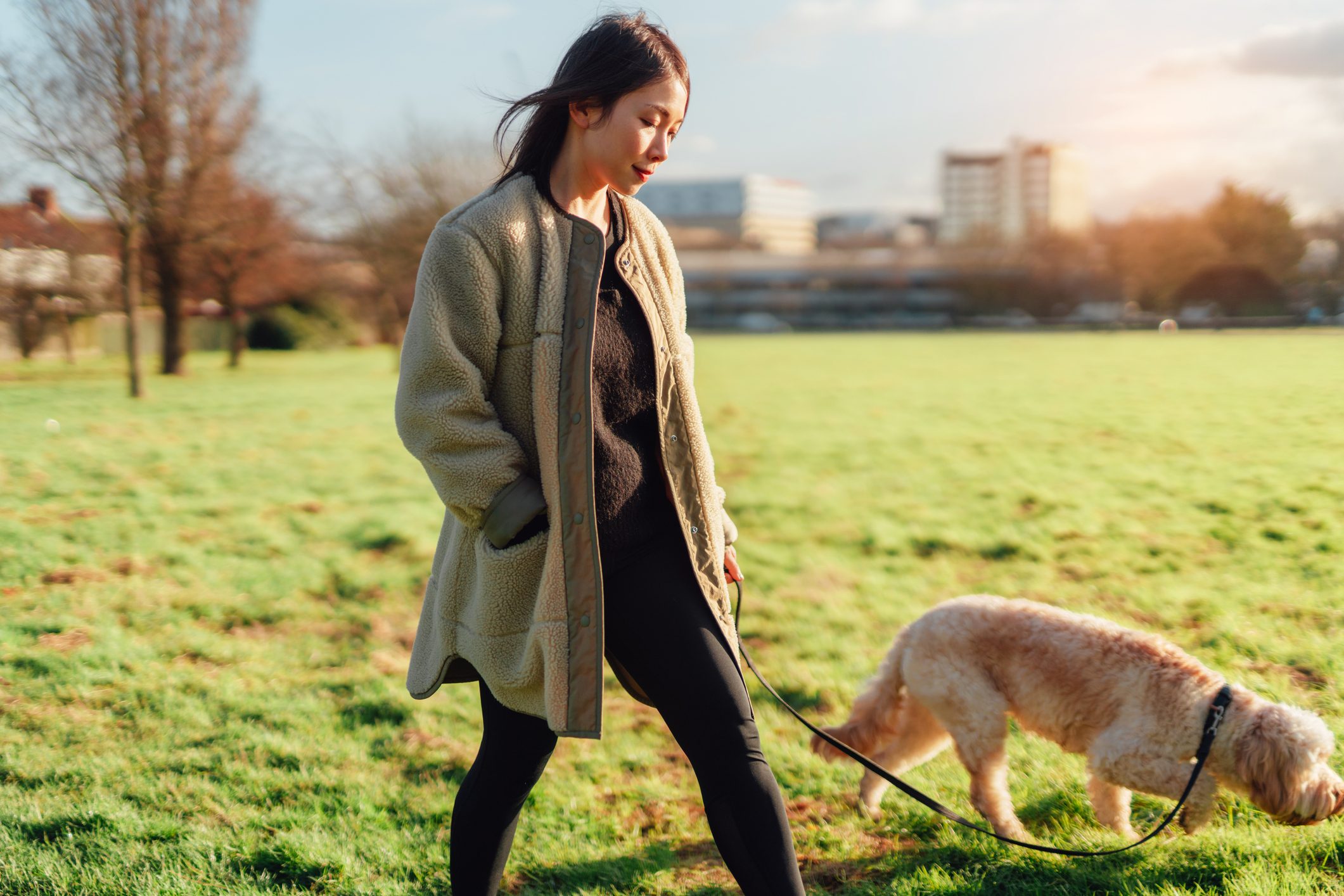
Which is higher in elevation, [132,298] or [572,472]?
[132,298]

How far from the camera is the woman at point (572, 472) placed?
226 centimetres

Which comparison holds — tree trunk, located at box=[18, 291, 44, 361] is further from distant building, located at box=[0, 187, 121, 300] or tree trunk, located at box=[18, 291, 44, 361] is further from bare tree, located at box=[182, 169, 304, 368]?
bare tree, located at box=[182, 169, 304, 368]

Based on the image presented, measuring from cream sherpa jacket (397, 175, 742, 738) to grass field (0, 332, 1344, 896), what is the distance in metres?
1.31

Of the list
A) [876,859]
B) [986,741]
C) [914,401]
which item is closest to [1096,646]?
[986,741]

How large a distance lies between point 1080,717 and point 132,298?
19739 mm

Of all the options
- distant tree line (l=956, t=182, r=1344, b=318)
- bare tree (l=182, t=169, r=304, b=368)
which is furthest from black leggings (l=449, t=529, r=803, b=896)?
distant tree line (l=956, t=182, r=1344, b=318)

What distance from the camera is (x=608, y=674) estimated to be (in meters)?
5.39

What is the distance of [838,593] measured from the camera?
21.9ft

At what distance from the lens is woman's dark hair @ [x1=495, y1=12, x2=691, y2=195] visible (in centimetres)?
231

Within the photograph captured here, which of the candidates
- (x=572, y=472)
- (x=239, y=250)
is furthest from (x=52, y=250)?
(x=572, y=472)

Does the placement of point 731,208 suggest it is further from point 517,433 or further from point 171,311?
point 517,433

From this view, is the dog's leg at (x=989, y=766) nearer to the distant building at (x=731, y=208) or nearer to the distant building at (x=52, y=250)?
the distant building at (x=52, y=250)

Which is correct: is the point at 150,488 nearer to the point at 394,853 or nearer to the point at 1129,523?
the point at 394,853

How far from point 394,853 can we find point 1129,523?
21.6 feet
